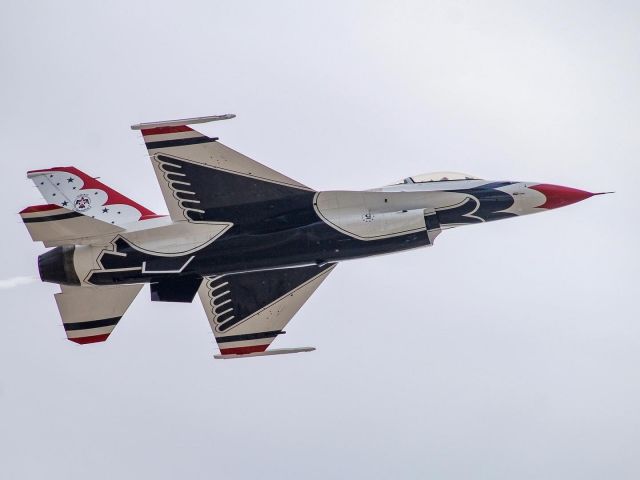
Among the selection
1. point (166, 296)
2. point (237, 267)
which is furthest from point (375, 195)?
point (166, 296)

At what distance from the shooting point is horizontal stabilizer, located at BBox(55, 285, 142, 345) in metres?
27.3

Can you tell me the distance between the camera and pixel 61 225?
25797 millimetres

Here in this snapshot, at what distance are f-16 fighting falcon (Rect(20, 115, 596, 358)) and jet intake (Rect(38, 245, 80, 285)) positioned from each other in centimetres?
2

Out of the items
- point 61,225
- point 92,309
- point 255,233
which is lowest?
point 92,309

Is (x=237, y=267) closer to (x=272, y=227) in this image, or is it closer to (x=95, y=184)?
(x=272, y=227)

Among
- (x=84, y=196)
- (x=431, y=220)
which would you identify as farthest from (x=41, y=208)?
(x=431, y=220)

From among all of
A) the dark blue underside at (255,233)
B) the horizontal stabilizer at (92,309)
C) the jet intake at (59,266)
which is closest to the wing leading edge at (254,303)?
the dark blue underside at (255,233)

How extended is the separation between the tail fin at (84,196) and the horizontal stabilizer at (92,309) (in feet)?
5.59

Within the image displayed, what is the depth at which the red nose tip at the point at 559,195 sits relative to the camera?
2648 cm

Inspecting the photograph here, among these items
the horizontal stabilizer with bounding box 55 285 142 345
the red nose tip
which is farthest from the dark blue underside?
the horizontal stabilizer with bounding box 55 285 142 345

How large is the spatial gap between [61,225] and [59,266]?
2.86 feet

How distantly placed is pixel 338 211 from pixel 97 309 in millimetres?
6077

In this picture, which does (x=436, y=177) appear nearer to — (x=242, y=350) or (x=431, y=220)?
(x=431, y=220)

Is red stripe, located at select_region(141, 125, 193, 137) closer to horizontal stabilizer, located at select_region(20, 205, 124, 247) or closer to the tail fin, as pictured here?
horizontal stabilizer, located at select_region(20, 205, 124, 247)
